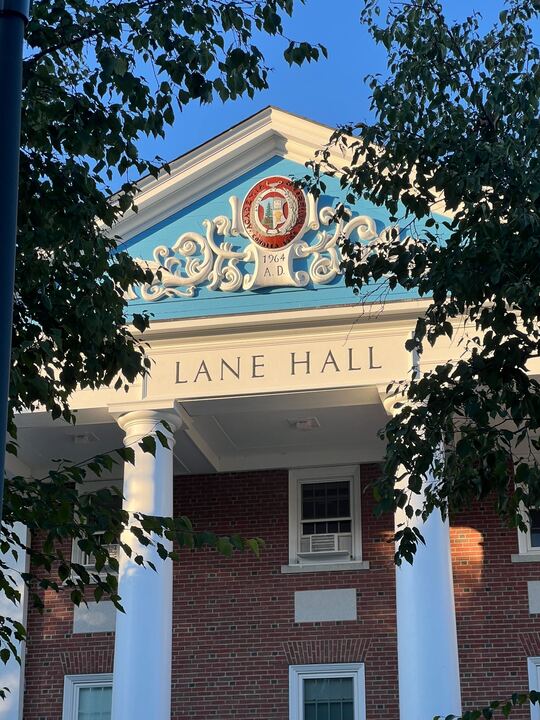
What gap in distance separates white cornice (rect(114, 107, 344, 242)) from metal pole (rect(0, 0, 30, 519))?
44.7ft

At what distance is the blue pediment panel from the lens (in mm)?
18641

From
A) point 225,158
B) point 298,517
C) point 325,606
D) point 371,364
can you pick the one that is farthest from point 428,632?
point 225,158

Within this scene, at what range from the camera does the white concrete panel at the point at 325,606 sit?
20328mm

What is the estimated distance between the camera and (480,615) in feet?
65.4

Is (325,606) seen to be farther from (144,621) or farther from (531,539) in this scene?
(144,621)

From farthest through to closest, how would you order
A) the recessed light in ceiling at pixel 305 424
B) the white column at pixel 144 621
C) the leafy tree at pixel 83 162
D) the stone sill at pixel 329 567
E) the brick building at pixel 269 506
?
the stone sill at pixel 329 567 < the recessed light in ceiling at pixel 305 424 < the brick building at pixel 269 506 < the white column at pixel 144 621 < the leafy tree at pixel 83 162

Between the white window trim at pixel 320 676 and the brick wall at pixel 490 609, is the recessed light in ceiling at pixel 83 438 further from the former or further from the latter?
the brick wall at pixel 490 609

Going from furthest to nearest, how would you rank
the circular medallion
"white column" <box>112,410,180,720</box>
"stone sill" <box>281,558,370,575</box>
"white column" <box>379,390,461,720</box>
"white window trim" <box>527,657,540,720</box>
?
"stone sill" <box>281,558,370,575</box> < "white window trim" <box>527,657,540,720</box> < the circular medallion < "white column" <box>112,410,180,720</box> < "white column" <box>379,390,461,720</box>

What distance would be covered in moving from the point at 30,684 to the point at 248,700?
3501 millimetres

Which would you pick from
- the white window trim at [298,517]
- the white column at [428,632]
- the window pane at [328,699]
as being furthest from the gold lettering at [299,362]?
the window pane at [328,699]

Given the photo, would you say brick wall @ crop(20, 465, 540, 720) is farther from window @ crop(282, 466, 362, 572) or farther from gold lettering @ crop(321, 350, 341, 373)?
gold lettering @ crop(321, 350, 341, 373)

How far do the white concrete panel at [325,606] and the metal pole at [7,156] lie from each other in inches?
601

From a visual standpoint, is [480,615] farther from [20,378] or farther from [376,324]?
[20,378]

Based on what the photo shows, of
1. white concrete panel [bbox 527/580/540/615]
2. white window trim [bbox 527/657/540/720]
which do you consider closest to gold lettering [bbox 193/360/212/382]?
white concrete panel [bbox 527/580/540/615]
